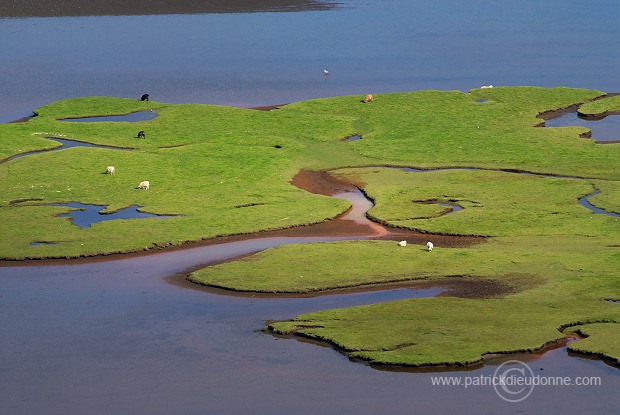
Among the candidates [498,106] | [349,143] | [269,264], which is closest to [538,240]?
[269,264]

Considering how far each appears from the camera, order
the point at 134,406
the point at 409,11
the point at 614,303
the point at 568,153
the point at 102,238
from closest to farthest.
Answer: the point at 134,406
the point at 614,303
the point at 102,238
the point at 568,153
the point at 409,11

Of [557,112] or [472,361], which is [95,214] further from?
[557,112]

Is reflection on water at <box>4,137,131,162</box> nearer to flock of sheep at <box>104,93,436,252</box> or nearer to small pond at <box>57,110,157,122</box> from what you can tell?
flock of sheep at <box>104,93,436,252</box>

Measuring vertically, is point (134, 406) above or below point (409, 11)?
below

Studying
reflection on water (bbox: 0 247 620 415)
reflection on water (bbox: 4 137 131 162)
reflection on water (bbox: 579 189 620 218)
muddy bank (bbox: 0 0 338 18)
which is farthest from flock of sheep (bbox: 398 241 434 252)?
muddy bank (bbox: 0 0 338 18)

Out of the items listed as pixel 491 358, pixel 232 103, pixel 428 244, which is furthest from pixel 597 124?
pixel 491 358

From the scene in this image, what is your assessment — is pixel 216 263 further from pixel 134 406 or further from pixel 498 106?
pixel 498 106
